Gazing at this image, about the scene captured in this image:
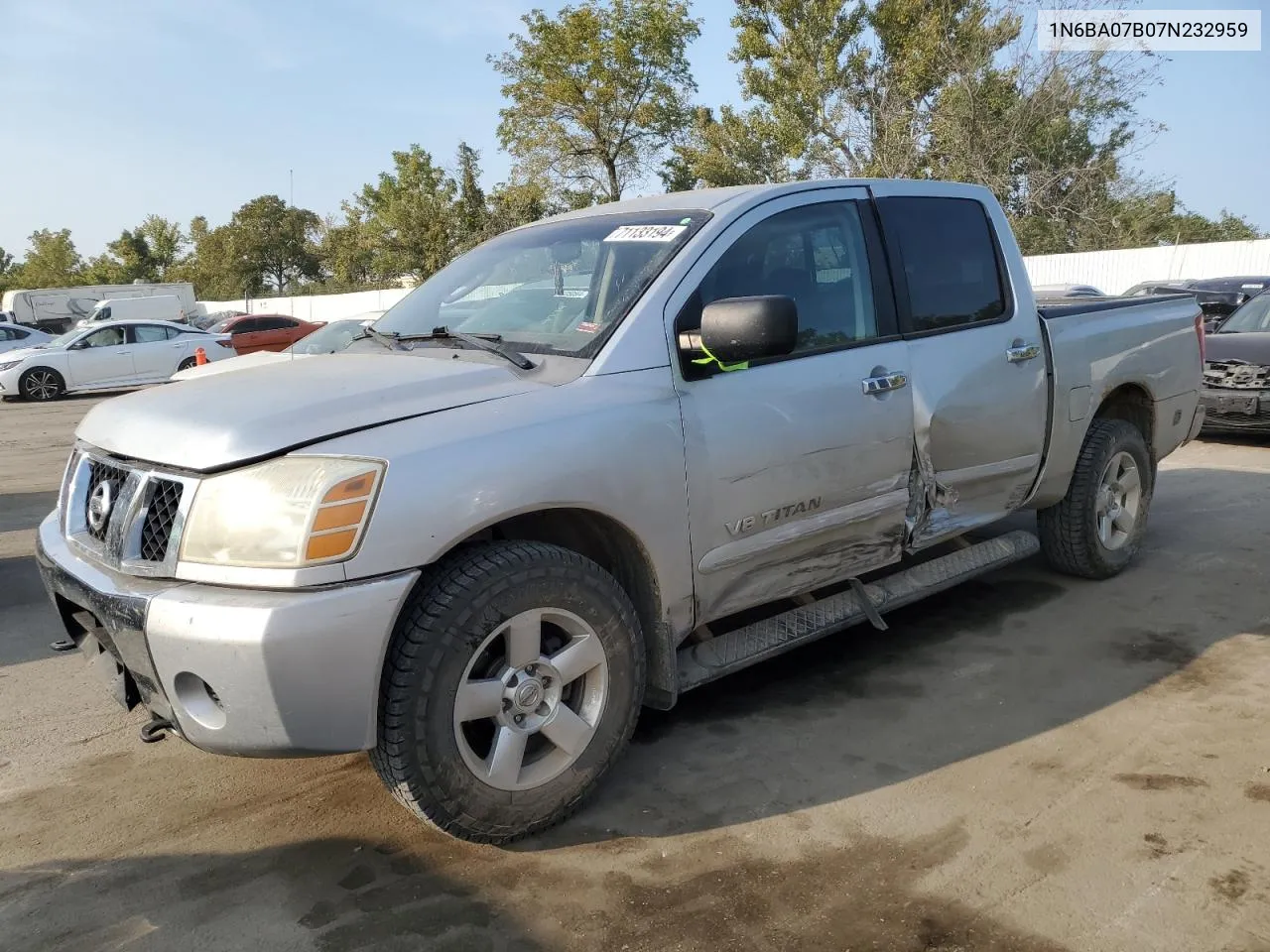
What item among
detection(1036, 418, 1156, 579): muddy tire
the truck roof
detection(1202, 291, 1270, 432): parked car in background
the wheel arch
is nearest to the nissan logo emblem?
the wheel arch


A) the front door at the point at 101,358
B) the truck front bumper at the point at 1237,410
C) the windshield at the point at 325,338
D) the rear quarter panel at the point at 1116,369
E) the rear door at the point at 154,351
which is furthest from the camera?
the rear door at the point at 154,351

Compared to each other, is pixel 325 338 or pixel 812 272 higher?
pixel 812 272

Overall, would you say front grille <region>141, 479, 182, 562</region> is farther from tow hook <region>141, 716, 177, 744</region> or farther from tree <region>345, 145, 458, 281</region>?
tree <region>345, 145, 458, 281</region>

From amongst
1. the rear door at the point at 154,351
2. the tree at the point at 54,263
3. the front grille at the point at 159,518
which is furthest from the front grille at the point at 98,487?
the tree at the point at 54,263

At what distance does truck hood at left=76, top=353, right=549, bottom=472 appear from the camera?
253cm

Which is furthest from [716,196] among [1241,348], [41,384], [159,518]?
[41,384]

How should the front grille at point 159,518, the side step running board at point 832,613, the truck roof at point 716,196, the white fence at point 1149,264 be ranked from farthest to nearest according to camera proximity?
the white fence at point 1149,264 < the truck roof at point 716,196 < the side step running board at point 832,613 < the front grille at point 159,518

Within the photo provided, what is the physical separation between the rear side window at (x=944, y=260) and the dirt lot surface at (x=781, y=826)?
144cm

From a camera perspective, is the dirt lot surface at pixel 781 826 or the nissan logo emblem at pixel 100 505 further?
the nissan logo emblem at pixel 100 505

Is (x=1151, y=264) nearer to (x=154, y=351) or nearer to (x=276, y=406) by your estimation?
(x=154, y=351)

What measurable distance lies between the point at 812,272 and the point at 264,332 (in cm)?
2293

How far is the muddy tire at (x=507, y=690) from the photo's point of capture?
8.27 ft

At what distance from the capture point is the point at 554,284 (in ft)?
11.6

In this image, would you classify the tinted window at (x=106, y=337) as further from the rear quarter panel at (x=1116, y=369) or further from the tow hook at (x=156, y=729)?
the rear quarter panel at (x=1116, y=369)
